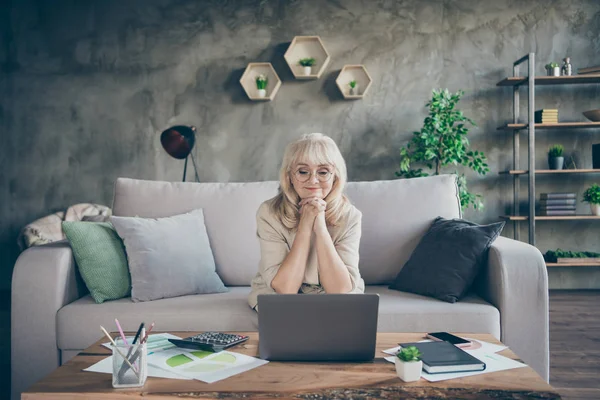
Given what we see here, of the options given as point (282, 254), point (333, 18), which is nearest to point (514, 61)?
point (333, 18)

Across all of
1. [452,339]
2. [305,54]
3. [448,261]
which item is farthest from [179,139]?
[452,339]

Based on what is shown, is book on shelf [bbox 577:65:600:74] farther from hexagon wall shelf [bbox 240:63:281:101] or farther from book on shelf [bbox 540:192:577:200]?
hexagon wall shelf [bbox 240:63:281:101]

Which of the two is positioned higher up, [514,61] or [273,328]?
[514,61]

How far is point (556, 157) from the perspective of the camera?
444 cm

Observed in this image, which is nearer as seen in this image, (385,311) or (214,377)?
(214,377)

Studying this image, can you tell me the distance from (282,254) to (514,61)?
374 centimetres

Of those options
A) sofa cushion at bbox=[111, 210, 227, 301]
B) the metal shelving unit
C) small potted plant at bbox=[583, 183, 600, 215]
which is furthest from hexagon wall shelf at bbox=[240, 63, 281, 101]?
small potted plant at bbox=[583, 183, 600, 215]

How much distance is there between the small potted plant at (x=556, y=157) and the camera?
444cm

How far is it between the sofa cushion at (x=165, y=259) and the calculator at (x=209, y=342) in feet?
2.78

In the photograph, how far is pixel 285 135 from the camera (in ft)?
15.8

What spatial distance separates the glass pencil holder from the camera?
1.10 meters

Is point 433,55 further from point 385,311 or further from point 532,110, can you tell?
point 385,311

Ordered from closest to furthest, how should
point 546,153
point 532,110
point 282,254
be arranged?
point 282,254 → point 532,110 → point 546,153

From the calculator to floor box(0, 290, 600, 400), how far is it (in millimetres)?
1351
